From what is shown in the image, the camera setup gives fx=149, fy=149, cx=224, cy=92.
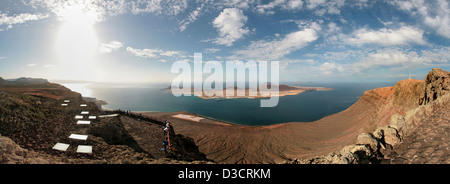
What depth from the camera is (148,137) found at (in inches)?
392

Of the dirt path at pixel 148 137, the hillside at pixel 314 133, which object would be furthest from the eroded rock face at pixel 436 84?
the dirt path at pixel 148 137

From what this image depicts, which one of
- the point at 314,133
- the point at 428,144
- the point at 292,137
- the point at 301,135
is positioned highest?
the point at 428,144

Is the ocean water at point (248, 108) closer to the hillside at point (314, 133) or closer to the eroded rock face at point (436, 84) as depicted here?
the hillside at point (314, 133)

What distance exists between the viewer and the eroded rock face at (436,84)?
39.6 ft

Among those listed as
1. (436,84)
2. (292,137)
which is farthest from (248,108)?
(436,84)

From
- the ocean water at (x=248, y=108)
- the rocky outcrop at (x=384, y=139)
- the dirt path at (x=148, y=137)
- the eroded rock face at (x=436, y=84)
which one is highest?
the eroded rock face at (x=436, y=84)

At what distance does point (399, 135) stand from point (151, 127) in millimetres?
14982

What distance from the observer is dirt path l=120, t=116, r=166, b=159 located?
824 centimetres

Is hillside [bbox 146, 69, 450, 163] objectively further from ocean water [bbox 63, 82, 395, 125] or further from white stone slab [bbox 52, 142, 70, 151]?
ocean water [bbox 63, 82, 395, 125]

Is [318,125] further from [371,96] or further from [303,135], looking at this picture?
[371,96]

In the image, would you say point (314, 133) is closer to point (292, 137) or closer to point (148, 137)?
point (292, 137)

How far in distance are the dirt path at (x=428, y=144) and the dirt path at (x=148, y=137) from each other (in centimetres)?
995

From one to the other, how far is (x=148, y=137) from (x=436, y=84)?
80.1ft
